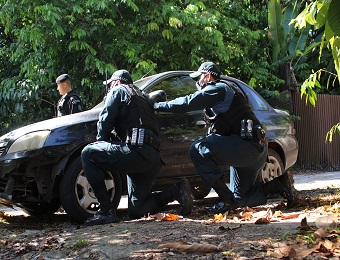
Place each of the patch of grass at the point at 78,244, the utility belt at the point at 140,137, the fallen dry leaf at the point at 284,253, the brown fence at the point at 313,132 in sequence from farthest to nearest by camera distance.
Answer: the brown fence at the point at 313,132
the utility belt at the point at 140,137
the patch of grass at the point at 78,244
the fallen dry leaf at the point at 284,253

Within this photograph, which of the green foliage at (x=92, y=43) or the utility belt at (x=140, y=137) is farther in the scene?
the green foliage at (x=92, y=43)

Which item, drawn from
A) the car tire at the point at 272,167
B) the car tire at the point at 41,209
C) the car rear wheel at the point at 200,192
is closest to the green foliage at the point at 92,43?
the car rear wheel at the point at 200,192

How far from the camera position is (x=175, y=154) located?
6.14 meters

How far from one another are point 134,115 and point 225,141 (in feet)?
3.16

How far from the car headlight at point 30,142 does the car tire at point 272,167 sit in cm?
306

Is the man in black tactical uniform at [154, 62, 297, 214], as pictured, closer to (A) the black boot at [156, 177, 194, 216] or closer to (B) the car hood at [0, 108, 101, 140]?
(A) the black boot at [156, 177, 194, 216]

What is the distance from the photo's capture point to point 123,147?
506 cm

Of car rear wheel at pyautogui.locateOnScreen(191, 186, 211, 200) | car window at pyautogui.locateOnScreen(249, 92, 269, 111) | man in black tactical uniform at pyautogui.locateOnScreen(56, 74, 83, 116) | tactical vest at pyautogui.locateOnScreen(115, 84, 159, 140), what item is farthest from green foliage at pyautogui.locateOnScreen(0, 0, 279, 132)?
tactical vest at pyautogui.locateOnScreen(115, 84, 159, 140)

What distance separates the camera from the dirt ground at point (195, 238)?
3273 millimetres

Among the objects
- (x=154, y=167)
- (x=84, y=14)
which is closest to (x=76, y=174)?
(x=154, y=167)

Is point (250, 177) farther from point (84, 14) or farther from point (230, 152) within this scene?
point (84, 14)

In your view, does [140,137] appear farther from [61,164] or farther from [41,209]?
[41,209]

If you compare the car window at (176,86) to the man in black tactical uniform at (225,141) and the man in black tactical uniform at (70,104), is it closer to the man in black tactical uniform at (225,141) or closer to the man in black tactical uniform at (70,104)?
the man in black tactical uniform at (225,141)

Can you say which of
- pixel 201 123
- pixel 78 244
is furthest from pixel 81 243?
pixel 201 123
